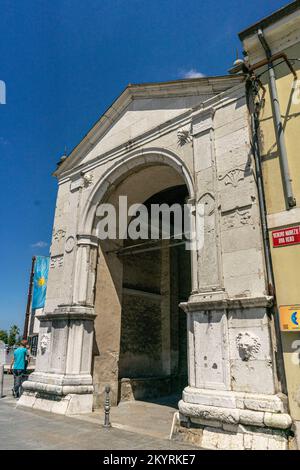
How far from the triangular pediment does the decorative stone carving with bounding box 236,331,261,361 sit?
4.79m

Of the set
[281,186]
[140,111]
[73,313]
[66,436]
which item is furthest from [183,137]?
[66,436]

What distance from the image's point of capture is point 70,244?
30.4 feet

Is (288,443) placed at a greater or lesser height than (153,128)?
Answer: lesser

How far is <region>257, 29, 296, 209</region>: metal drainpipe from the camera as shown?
5737mm

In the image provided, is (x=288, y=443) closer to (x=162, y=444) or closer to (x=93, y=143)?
(x=162, y=444)

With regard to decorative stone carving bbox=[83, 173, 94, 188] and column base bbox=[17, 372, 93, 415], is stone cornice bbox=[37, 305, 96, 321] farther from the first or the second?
decorative stone carving bbox=[83, 173, 94, 188]

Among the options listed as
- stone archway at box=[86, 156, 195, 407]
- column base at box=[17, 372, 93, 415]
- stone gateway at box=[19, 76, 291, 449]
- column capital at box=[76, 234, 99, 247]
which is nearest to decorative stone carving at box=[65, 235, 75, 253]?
stone gateway at box=[19, 76, 291, 449]

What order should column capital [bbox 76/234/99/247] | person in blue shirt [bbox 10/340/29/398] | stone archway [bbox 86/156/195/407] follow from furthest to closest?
1. person in blue shirt [bbox 10/340/29/398]
2. column capital [bbox 76/234/99/247]
3. stone archway [bbox 86/156/195/407]

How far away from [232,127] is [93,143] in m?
4.52

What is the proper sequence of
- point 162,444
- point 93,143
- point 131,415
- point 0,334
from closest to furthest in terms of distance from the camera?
1. point 162,444
2. point 131,415
3. point 93,143
4. point 0,334

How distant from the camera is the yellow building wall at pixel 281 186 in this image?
5105 mm

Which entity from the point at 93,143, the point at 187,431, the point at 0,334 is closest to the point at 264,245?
the point at 187,431

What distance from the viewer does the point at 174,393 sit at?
10.8 m

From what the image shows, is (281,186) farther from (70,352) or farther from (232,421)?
(70,352)
